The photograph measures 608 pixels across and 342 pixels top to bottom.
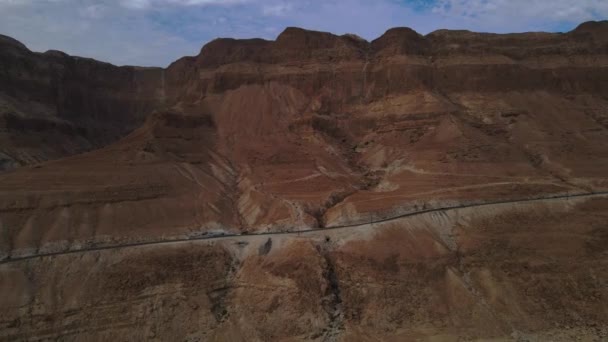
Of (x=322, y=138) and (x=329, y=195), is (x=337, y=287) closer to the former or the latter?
(x=329, y=195)

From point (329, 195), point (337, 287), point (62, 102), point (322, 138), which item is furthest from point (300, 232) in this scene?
point (62, 102)

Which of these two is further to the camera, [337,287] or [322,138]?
A: [322,138]

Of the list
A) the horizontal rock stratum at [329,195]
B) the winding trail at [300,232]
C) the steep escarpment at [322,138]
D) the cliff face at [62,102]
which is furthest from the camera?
the cliff face at [62,102]

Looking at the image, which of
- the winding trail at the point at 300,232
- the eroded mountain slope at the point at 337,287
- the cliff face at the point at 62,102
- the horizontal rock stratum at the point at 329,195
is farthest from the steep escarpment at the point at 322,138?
the eroded mountain slope at the point at 337,287

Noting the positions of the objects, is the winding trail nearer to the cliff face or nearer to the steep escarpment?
the steep escarpment

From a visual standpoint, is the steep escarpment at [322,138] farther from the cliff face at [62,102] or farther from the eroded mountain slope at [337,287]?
the eroded mountain slope at [337,287]

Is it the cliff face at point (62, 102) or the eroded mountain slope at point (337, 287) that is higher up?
the cliff face at point (62, 102)
